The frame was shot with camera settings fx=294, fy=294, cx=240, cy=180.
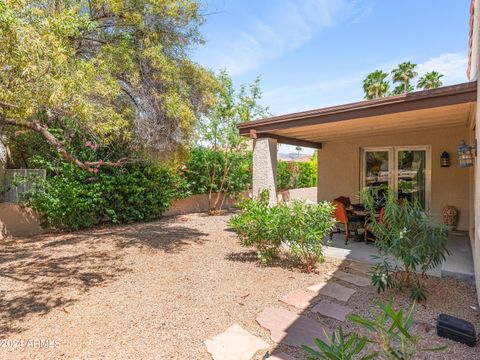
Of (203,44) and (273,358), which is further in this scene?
(203,44)

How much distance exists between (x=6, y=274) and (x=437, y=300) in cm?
721

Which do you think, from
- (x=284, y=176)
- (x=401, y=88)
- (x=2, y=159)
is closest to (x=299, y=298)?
(x=2, y=159)

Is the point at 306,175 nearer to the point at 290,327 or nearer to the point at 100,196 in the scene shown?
the point at 100,196

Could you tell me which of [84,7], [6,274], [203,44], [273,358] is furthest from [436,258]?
[84,7]

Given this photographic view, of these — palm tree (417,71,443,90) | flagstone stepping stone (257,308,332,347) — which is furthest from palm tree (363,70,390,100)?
flagstone stepping stone (257,308,332,347)

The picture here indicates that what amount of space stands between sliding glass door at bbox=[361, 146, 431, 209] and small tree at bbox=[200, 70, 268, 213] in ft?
16.7

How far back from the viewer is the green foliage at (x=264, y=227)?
5496 millimetres

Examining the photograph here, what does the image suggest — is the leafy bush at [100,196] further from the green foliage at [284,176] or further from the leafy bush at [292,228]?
the green foliage at [284,176]

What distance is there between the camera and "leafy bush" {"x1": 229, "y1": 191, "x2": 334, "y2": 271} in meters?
5.36

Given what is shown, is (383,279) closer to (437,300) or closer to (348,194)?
(437,300)

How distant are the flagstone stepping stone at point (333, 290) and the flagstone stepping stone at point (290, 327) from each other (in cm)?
→ 88

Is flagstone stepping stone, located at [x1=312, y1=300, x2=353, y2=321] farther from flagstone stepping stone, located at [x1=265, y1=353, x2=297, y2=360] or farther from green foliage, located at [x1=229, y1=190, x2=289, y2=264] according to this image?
green foliage, located at [x1=229, y1=190, x2=289, y2=264]

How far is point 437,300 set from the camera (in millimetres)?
4297

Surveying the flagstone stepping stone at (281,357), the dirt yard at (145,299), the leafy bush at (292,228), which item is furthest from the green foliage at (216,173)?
the flagstone stepping stone at (281,357)
